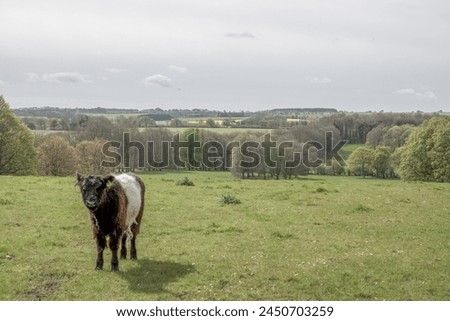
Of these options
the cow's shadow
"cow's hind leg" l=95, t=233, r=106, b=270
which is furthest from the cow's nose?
the cow's shadow

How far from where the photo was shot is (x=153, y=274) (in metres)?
12.2

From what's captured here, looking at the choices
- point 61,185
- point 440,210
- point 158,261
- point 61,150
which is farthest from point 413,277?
point 61,150

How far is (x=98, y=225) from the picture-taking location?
1238 centimetres

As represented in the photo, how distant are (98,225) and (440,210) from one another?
1889 cm

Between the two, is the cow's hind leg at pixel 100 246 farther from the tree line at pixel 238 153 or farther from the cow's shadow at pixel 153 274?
the tree line at pixel 238 153

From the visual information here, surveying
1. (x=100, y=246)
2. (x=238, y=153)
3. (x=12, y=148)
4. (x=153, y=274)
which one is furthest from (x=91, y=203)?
(x=238, y=153)

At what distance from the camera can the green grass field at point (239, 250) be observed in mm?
11109

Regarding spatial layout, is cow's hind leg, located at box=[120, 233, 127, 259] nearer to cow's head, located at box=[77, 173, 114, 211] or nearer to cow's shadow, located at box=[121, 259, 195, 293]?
cow's shadow, located at box=[121, 259, 195, 293]

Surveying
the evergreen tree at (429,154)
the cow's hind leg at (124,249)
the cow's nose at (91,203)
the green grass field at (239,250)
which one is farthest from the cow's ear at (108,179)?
the evergreen tree at (429,154)

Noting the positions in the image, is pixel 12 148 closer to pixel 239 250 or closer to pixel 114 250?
pixel 114 250

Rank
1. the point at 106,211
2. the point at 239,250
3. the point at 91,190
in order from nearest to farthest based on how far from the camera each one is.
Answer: the point at 91,190
the point at 106,211
the point at 239,250

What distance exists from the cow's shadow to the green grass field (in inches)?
1.2

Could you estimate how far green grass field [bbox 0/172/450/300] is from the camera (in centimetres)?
1111

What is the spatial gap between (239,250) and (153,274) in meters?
3.63
